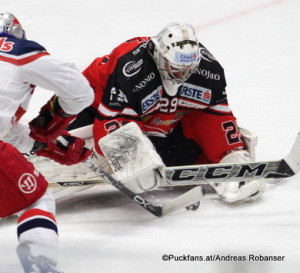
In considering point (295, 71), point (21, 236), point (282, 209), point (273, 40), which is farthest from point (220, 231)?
point (273, 40)

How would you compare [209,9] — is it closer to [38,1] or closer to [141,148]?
[38,1]

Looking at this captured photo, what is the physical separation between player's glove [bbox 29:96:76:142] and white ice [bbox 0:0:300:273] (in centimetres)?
44

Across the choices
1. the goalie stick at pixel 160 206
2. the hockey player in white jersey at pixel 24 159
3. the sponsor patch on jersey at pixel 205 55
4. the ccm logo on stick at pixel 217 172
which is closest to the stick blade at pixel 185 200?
the goalie stick at pixel 160 206

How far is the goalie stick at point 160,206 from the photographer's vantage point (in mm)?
3492

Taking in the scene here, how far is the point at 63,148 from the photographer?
10.8ft

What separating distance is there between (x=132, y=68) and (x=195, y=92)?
1.07ft

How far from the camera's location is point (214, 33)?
19.2 feet

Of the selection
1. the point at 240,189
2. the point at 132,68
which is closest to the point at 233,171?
the point at 240,189

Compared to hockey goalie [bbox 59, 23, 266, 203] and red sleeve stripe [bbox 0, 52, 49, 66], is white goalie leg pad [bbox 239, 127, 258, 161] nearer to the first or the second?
hockey goalie [bbox 59, 23, 266, 203]

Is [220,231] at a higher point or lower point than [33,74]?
lower

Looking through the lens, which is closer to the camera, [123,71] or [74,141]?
[74,141]

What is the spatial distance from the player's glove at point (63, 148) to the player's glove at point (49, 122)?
252 mm

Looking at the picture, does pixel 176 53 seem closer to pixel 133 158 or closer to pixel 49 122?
pixel 133 158

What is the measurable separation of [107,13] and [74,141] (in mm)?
3078
